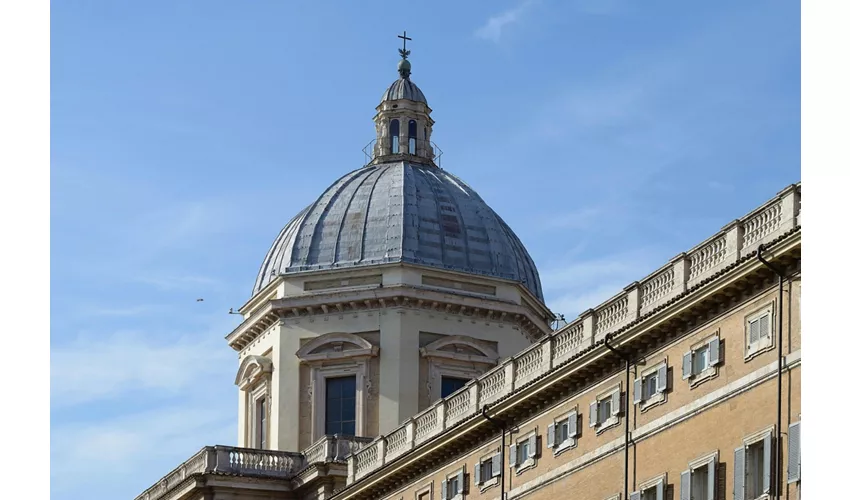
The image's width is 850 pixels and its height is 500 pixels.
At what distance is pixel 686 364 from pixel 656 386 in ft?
6.11

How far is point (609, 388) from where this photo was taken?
6366 centimetres

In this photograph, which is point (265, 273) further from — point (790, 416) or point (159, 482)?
point (790, 416)

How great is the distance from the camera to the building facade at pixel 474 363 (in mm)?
56000

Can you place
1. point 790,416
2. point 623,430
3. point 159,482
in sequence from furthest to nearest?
point 159,482
point 623,430
point 790,416

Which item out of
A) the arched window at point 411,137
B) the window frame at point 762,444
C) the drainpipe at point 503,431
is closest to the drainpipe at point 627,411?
the window frame at point 762,444

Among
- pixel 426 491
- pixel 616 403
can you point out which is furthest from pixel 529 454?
pixel 426 491

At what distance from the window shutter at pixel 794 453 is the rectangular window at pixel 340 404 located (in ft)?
144

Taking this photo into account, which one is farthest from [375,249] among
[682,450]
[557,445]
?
[682,450]

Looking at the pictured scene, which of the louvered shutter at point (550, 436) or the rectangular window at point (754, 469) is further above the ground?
the louvered shutter at point (550, 436)

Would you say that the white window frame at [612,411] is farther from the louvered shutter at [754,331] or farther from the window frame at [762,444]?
the window frame at [762,444]

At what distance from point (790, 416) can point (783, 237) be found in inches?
168

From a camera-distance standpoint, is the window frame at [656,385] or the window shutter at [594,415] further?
the window shutter at [594,415]

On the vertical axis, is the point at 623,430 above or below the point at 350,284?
below

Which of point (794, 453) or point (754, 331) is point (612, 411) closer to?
point (754, 331)
